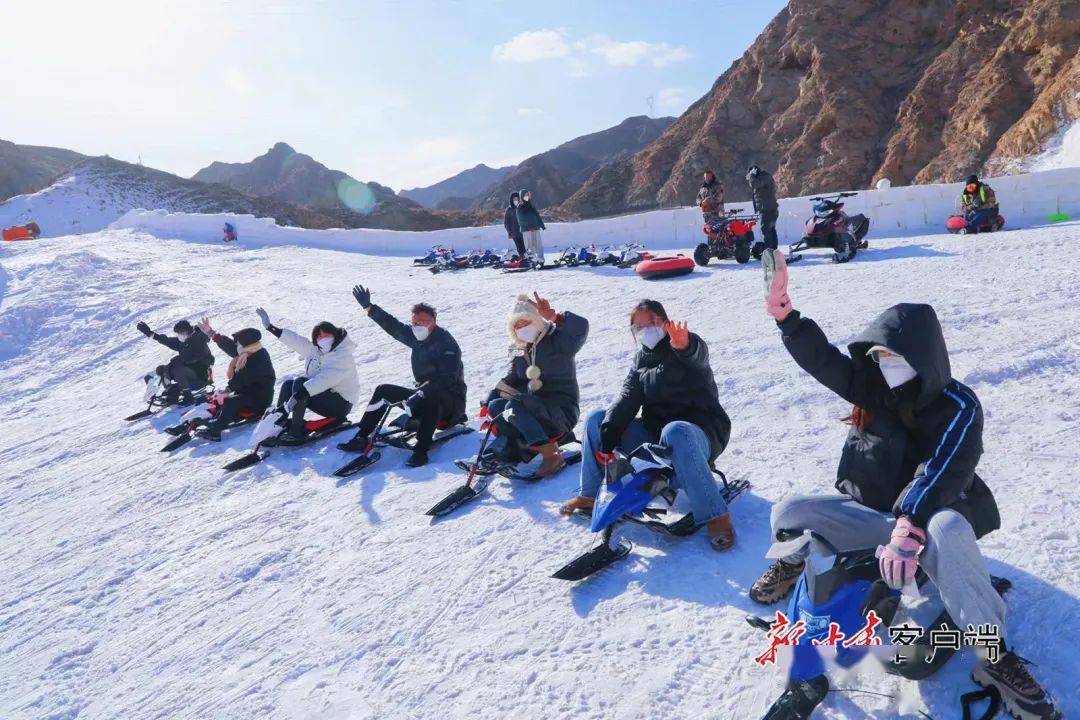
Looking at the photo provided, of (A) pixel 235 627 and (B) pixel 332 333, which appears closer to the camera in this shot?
(A) pixel 235 627

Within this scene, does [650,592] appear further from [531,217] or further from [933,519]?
[531,217]

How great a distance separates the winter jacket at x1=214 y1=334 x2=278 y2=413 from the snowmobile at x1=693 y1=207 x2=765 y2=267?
7197 mm

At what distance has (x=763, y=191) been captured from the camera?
10.9 m

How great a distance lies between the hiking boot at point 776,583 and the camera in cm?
297

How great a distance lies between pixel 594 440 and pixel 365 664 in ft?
5.30

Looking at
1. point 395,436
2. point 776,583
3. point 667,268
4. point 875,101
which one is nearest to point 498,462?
point 395,436

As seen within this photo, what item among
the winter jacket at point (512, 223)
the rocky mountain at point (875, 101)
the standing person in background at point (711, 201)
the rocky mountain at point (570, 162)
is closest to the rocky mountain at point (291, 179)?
the rocky mountain at point (570, 162)

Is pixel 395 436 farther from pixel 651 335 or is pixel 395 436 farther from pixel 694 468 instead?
pixel 694 468

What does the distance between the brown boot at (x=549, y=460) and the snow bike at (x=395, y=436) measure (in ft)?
4.37

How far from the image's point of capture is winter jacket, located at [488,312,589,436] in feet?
15.7

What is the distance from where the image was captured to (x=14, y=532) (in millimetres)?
6355

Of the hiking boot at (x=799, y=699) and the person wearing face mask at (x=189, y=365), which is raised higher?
the person wearing face mask at (x=189, y=365)

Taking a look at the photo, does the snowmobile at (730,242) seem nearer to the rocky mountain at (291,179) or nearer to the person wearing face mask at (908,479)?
the person wearing face mask at (908,479)

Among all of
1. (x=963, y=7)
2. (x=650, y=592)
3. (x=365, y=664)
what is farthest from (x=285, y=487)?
(x=963, y=7)
